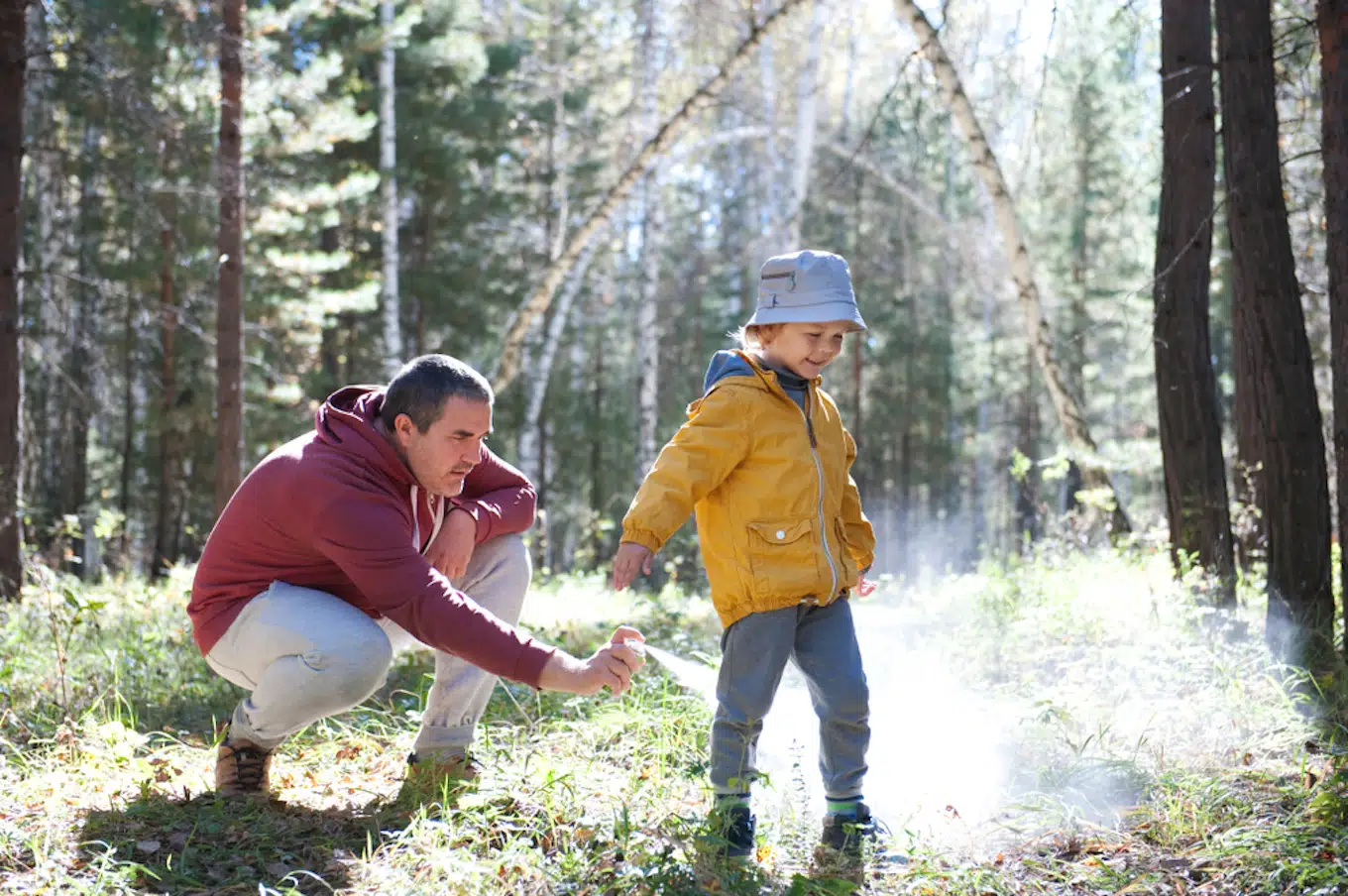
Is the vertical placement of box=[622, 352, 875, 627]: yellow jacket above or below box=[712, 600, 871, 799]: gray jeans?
above

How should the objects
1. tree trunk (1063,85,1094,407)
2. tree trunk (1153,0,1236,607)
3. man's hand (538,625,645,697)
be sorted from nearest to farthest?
man's hand (538,625,645,697)
tree trunk (1153,0,1236,607)
tree trunk (1063,85,1094,407)

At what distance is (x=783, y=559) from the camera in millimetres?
3494

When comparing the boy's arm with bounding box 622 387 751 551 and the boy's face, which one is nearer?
the boy's arm with bounding box 622 387 751 551

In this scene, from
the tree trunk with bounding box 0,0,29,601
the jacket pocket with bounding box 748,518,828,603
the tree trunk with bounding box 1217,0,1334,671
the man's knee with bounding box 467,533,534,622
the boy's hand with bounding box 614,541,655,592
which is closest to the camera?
the boy's hand with bounding box 614,541,655,592

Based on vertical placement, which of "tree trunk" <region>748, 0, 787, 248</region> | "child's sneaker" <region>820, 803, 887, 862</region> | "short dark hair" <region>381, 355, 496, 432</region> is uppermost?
"tree trunk" <region>748, 0, 787, 248</region>

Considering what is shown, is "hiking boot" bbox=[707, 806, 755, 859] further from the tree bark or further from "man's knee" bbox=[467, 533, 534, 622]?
the tree bark

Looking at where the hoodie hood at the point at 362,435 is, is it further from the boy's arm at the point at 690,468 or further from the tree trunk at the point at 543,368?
the tree trunk at the point at 543,368

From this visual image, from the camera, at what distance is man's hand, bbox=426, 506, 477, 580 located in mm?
3771

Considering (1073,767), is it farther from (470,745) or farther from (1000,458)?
(1000,458)

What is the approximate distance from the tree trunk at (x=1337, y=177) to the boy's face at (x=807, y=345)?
235 cm

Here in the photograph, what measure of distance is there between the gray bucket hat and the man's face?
958 mm

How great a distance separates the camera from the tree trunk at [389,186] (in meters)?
16.7

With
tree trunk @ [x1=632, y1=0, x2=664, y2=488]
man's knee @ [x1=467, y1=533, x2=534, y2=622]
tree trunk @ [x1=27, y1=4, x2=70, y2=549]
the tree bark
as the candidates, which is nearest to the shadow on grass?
man's knee @ [x1=467, y1=533, x2=534, y2=622]

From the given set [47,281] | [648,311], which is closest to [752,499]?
[648,311]
